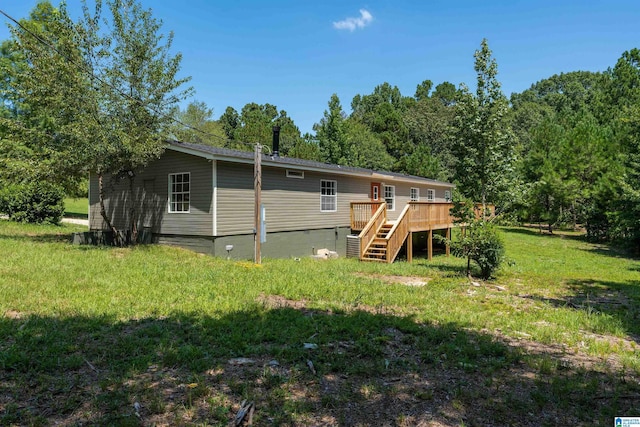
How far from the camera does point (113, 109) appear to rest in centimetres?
1118

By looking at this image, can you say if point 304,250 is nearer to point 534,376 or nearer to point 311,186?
point 311,186

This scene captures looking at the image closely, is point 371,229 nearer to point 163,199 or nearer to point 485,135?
point 485,135

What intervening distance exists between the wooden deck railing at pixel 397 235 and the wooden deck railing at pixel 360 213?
226 cm

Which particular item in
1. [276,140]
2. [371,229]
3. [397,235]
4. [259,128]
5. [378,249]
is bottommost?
[378,249]

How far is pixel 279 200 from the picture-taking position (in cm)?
1322

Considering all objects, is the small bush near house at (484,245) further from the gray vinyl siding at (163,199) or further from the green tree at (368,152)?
the green tree at (368,152)

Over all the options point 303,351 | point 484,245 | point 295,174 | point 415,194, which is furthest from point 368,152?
point 303,351

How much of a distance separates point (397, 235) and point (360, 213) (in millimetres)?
3207

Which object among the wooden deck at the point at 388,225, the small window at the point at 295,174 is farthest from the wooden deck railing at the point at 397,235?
the small window at the point at 295,174

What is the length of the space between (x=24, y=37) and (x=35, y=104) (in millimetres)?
1804

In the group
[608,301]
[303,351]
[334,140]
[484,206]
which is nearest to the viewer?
[303,351]

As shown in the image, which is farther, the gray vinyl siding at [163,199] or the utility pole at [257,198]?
the gray vinyl siding at [163,199]

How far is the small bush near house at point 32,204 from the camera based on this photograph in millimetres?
18691

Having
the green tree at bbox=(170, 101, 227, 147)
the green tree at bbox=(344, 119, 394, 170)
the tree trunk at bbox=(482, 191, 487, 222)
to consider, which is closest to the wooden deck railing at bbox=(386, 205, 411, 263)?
the tree trunk at bbox=(482, 191, 487, 222)
